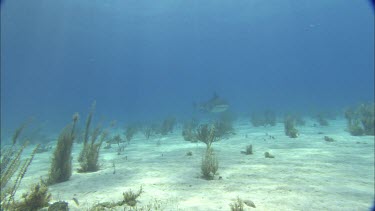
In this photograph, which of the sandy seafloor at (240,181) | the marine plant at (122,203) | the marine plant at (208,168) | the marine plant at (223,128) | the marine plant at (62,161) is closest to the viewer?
the marine plant at (122,203)

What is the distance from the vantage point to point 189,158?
9297mm

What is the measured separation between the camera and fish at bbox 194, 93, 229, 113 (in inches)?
594

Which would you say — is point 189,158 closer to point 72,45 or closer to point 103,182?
point 103,182

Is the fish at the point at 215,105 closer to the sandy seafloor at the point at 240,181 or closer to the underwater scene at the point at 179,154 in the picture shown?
the underwater scene at the point at 179,154

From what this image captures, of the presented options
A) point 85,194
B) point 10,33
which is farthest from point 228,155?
point 10,33

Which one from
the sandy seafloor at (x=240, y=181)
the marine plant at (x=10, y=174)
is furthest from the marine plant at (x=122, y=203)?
the marine plant at (x=10, y=174)

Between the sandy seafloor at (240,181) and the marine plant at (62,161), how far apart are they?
12.6 inches

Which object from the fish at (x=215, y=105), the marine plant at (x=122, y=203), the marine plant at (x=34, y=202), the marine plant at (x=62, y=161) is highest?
the fish at (x=215, y=105)

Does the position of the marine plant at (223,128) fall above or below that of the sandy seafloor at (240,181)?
above

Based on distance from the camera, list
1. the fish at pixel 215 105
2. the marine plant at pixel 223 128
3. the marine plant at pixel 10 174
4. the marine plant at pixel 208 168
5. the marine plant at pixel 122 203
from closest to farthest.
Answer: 1. the marine plant at pixel 10 174
2. the marine plant at pixel 122 203
3. the marine plant at pixel 208 168
4. the marine plant at pixel 223 128
5. the fish at pixel 215 105

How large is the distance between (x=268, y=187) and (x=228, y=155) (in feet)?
13.1

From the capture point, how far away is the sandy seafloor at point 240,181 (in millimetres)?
4887

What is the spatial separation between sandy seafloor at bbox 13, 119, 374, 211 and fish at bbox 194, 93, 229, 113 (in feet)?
16.8

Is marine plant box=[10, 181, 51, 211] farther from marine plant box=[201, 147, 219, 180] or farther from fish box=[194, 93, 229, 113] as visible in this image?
fish box=[194, 93, 229, 113]
